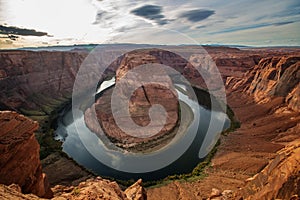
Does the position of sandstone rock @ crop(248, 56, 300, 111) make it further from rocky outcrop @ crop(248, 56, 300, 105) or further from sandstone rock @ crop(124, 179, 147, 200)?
sandstone rock @ crop(124, 179, 147, 200)

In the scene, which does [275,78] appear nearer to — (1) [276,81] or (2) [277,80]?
(1) [276,81]

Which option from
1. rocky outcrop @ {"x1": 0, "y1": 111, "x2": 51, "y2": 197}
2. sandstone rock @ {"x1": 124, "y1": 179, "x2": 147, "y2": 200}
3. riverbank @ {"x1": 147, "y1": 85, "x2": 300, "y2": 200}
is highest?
rocky outcrop @ {"x1": 0, "y1": 111, "x2": 51, "y2": 197}

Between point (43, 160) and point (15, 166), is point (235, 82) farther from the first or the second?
point (15, 166)

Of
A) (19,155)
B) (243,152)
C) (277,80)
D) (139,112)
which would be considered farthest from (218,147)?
(19,155)

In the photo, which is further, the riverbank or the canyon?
the riverbank

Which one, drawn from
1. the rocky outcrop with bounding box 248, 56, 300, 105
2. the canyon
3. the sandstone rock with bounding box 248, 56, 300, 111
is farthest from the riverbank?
the rocky outcrop with bounding box 248, 56, 300, 105

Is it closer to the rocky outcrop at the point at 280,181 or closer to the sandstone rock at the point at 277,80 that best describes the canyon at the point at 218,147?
the rocky outcrop at the point at 280,181

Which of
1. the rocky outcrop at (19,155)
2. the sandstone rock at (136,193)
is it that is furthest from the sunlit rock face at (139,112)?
the rocky outcrop at (19,155)

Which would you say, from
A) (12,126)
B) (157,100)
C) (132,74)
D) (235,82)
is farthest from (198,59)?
(12,126)
